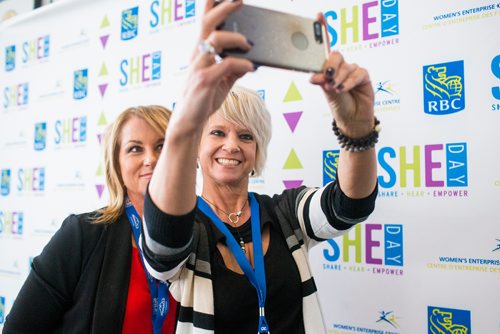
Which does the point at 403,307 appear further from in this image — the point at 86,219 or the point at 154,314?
the point at 86,219

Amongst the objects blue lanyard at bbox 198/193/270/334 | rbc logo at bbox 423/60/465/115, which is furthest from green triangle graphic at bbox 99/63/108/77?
rbc logo at bbox 423/60/465/115

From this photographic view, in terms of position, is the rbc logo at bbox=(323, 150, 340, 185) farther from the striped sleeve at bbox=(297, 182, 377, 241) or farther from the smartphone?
the smartphone

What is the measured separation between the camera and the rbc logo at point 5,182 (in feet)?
7.61

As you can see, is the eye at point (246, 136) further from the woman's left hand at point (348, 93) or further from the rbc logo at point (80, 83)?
the rbc logo at point (80, 83)

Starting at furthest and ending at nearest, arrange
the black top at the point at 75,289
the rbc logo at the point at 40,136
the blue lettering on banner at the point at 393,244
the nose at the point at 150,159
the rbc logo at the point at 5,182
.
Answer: the rbc logo at the point at 5,182
the rbc logo at the point at 40,136
the blue lettering on banner at the point at 393,244
the nose at the point at 150,159
the black top at the point at 75,289

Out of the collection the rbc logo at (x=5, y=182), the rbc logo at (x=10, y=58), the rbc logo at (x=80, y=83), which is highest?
the rbc logo at (x=10, y=58)

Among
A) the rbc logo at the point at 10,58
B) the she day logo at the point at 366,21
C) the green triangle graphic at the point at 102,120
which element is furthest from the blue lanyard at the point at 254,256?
the rbc logo at the point at 10,58

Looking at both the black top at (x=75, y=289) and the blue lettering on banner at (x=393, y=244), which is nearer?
the black top at (x=75, y=289)

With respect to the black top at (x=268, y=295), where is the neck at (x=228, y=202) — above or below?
above

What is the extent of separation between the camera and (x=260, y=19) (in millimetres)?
585

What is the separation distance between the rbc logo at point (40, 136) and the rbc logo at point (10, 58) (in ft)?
1.49

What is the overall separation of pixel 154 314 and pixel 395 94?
3.13ft

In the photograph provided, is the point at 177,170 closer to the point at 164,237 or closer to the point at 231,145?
the point at 164,237

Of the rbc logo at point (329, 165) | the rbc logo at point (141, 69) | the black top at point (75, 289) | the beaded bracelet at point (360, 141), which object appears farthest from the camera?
the rbc logo at point (141, 69)
